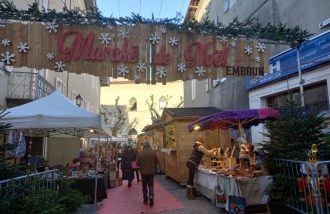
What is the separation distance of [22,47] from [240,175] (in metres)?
5.61

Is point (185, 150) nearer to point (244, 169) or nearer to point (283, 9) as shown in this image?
point (244, 169)

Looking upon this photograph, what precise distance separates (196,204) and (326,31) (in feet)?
19.5

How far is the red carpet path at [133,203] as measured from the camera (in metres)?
9.21

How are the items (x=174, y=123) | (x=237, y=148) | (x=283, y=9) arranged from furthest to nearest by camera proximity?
(x=174, y=123), (x=283, y=9), (x=237, y=148)

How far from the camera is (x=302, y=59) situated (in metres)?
9.78

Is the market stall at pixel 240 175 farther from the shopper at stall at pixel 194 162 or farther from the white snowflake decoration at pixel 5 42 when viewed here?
the white snowflake decoration at pixel 5 42

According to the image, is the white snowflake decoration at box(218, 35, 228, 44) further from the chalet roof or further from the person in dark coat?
the person in dark coat

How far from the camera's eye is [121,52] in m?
6.85

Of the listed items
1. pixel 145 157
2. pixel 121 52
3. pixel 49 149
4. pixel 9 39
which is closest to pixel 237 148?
pixel 145 157

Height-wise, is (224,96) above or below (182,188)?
above

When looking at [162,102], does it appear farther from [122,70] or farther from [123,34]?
[122,70]

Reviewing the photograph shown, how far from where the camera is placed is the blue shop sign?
8.77 metres

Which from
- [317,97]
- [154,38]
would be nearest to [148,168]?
[154,38]

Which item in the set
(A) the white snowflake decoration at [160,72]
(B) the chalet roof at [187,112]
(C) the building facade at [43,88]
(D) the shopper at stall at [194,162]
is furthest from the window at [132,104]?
(A) the white snowflake decoration at [160,72]
